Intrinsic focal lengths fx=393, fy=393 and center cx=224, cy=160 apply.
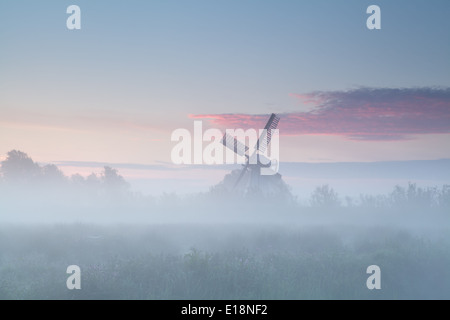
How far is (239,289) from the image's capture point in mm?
12578

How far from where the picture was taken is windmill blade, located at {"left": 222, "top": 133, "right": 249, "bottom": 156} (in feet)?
143

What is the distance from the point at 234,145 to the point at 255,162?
321cm

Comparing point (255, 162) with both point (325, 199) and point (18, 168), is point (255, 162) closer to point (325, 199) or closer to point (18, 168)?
point (325, 199)

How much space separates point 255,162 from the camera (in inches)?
1660

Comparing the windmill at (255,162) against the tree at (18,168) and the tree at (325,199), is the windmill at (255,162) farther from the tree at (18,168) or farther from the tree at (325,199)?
the tree at (18,168)

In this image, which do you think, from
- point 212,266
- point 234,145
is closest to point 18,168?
point 234,145

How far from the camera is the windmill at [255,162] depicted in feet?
137

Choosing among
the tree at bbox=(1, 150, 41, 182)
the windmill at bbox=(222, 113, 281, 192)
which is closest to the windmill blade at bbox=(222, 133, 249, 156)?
the windmill at bbox=(222, 113, 281, 192)

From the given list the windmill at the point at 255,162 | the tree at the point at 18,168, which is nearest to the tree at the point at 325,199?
the windmill at the point at 255,162

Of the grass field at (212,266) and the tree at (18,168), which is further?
the tree at (18,168)

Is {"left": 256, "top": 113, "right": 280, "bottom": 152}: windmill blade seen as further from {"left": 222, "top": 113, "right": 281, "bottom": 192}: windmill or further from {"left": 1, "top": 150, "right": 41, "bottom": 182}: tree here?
{"left": 1, "top": 150, "right": 41, "bottom": 182}: tree

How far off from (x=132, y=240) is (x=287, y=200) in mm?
20088

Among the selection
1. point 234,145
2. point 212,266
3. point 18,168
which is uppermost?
point 234,145
